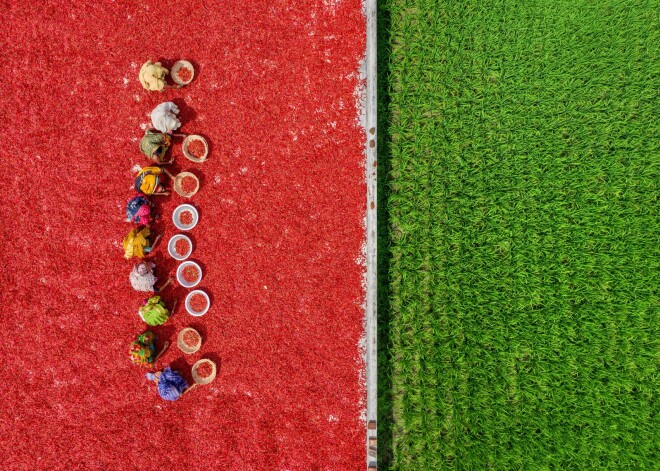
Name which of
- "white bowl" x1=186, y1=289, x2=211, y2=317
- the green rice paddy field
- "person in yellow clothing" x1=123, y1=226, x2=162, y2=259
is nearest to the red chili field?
"white bowl" x1=186, y1=289, x2=211, y2=317

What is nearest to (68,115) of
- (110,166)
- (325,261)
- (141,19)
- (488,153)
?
(110,166)

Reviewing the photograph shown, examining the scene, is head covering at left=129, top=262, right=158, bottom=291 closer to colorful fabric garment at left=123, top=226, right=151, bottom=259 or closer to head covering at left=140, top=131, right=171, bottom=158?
colorful fabric garment at left=123, top=226, right=151, bottom=259

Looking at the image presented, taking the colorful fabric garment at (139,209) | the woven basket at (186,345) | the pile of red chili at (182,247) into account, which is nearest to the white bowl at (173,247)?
the pile of red chili at (182,247)

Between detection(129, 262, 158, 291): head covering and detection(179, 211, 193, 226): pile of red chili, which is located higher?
detection(179, 211, 193, 226): pile of red chili

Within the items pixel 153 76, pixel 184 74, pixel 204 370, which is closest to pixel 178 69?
pixel 184 74

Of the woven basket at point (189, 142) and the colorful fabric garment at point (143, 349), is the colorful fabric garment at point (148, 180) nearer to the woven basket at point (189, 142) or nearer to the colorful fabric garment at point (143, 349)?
the woven basket at point (189, 142)
